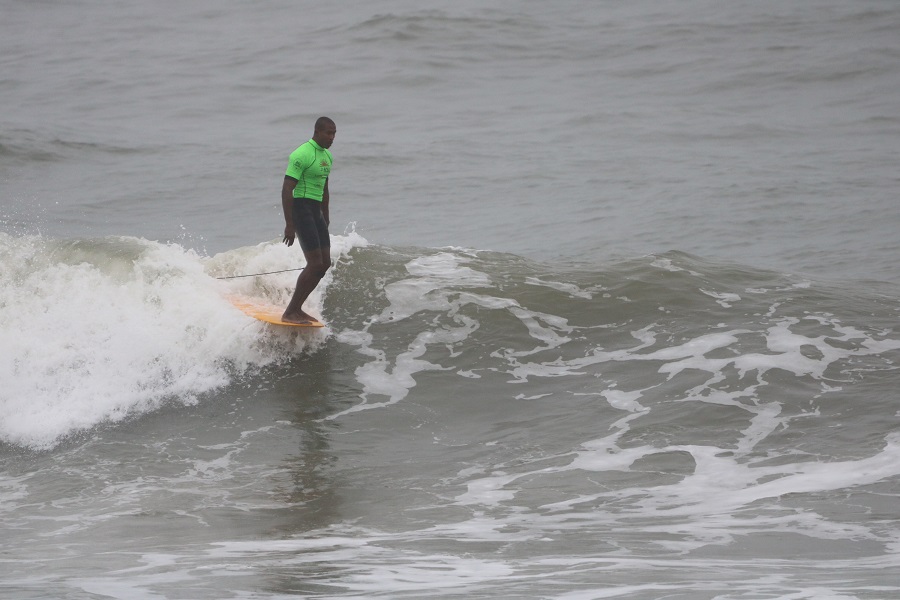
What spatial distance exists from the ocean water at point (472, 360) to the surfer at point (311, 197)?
121 cm

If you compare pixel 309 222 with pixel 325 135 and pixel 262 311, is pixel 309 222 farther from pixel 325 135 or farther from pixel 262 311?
pixel 262 311

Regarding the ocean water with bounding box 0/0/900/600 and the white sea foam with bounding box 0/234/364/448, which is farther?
the white sea foam with bounding box 0/234/364/448

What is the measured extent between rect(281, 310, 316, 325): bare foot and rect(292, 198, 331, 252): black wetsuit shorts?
831mm

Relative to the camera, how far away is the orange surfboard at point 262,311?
8.86 m

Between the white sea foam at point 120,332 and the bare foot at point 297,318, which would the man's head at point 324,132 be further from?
the white sea foam at point 120,332

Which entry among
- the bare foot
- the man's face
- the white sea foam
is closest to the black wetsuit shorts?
the man's face

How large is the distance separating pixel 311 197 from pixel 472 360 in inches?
81.4

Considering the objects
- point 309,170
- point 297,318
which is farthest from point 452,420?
point 309,170

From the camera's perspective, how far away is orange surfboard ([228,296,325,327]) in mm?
8859

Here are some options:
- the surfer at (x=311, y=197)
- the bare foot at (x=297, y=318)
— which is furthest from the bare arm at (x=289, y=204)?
the bare foot at (x=297, y=318)

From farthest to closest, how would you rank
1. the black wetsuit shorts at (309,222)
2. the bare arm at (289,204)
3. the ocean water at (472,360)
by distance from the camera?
1. the black wetsuit shorts at (309,222)
2. the bare arm at (289,204)
3. the ocean water at (472,360)

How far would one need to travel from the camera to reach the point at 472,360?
9.04m

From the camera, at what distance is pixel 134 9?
34.2 meters

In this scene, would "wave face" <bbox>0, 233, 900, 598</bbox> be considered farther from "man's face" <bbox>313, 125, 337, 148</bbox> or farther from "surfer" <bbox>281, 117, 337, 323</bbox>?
"man's face" <bbox>313, 125, 337, 148</bbox>
